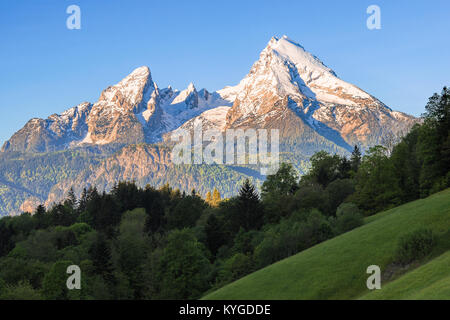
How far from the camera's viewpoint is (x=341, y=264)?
49.6 metres

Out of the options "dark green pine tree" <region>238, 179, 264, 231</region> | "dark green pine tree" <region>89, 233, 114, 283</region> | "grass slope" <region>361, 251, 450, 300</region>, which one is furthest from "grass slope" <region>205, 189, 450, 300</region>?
"dark green pine tree" <region>238, 179, 264, 231</region>

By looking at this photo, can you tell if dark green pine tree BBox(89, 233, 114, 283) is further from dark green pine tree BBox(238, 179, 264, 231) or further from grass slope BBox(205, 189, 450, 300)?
grass slope BBox(205, 189, 450, 300)

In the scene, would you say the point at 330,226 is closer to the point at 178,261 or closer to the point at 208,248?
the point at 178,261

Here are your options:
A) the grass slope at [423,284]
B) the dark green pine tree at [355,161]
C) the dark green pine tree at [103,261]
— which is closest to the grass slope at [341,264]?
the grass slope at [423,284]

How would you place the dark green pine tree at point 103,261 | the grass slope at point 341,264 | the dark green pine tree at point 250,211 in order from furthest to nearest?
the dark green pine tree at point 250,211 → the dark green pine tree at point 103,261 → the grass slope at point 341,264

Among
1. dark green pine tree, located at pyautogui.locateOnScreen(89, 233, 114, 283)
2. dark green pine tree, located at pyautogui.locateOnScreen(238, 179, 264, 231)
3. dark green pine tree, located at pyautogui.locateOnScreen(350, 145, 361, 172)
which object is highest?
dark green pine tree, located at pyautogui.locateOnScreen(350, 145, 361, 172)

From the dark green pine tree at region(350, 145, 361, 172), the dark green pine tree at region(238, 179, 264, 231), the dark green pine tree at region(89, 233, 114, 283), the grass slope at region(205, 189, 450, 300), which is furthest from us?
the dark green pine tree at region(350, 145, 361, 172)

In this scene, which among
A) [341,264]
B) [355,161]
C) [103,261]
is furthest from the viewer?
[355,161]

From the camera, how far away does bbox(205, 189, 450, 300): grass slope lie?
149 feet

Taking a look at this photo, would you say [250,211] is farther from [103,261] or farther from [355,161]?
[355,161]

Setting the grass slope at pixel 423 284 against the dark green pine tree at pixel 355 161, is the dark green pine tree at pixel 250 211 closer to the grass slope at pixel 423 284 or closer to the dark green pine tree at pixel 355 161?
the dark green pine tree at pixel 355 161

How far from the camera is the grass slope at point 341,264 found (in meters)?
45.3

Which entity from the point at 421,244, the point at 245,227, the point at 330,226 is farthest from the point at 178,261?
the point at 421,244

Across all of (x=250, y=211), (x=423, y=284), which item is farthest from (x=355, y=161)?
(x=423, y=284)
